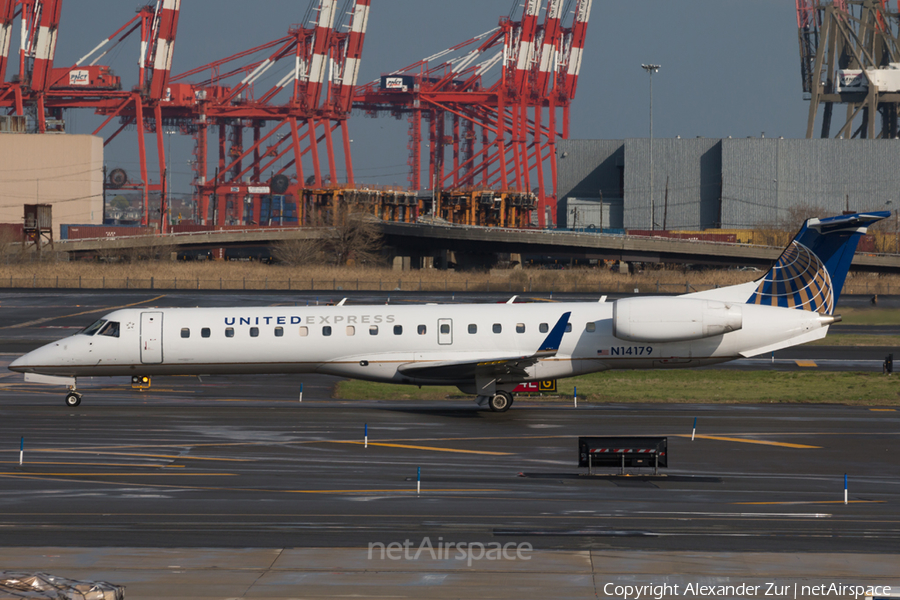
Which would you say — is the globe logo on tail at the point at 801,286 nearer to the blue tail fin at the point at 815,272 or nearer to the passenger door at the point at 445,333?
the blue tail fin at the point at 815,272

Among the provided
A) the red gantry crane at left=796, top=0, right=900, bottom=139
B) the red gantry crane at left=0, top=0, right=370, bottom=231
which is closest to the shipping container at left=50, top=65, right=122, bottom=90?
the red gantry crane at left=0, top=0, right=370, bottom=231

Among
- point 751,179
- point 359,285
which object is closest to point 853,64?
point 751,179

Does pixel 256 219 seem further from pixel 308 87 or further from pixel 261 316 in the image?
pixel 261 316

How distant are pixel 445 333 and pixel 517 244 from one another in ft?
253

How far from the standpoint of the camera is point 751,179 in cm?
12431

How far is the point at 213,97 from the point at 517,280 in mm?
91354

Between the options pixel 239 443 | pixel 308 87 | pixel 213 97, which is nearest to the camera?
pixel 239 443

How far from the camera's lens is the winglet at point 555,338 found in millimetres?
29812

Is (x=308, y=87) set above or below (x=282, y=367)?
above

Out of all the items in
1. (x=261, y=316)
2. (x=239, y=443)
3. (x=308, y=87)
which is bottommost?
(x=239, y=443)

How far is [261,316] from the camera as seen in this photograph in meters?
30.9

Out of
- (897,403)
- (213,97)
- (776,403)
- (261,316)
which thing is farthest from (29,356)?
(213,97)

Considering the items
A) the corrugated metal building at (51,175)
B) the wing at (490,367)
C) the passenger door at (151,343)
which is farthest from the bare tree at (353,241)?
the wing at (490,367)

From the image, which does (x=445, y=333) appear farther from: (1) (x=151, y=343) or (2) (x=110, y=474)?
(2) (x=110, y=474)
